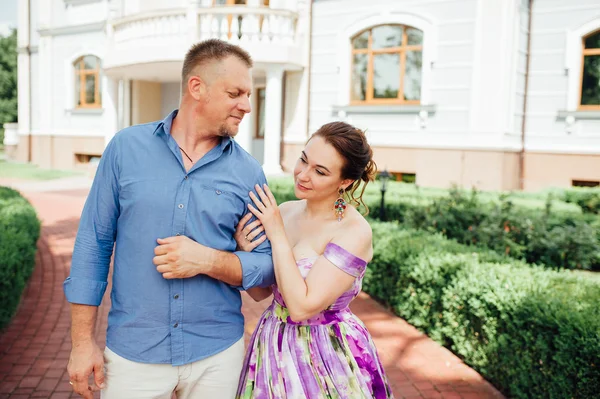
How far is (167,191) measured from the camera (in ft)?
6.57

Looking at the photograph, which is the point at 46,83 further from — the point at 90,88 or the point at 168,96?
the point at 168,96

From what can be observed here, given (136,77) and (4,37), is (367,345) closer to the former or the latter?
(136,77)

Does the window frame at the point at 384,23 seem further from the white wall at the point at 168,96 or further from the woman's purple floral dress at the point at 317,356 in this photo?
the woman's purple floral dress at the point at 317,356

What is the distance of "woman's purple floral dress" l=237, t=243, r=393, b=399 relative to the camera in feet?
7.07

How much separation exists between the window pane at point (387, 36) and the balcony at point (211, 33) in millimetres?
2103

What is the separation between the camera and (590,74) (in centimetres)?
1291

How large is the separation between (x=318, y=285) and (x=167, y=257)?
1.83 feet

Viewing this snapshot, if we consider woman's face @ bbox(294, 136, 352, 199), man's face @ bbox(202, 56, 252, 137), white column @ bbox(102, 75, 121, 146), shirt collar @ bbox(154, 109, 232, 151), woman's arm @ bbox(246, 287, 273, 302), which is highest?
white column @ bbox(102, 75, 121, 146)

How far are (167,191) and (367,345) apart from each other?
1029 mm

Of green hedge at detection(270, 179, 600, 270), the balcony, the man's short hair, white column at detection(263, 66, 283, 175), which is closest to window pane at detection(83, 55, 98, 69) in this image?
the balcony

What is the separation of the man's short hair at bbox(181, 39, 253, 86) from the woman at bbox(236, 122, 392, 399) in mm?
436

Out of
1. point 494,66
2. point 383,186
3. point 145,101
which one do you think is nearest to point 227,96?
point 383,186

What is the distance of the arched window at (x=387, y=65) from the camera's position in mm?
14086

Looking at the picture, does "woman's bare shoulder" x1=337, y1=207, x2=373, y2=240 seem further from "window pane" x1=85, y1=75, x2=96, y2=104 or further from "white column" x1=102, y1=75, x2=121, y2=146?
"window pane" x1=85, y1=75, x2=96, y2=104
